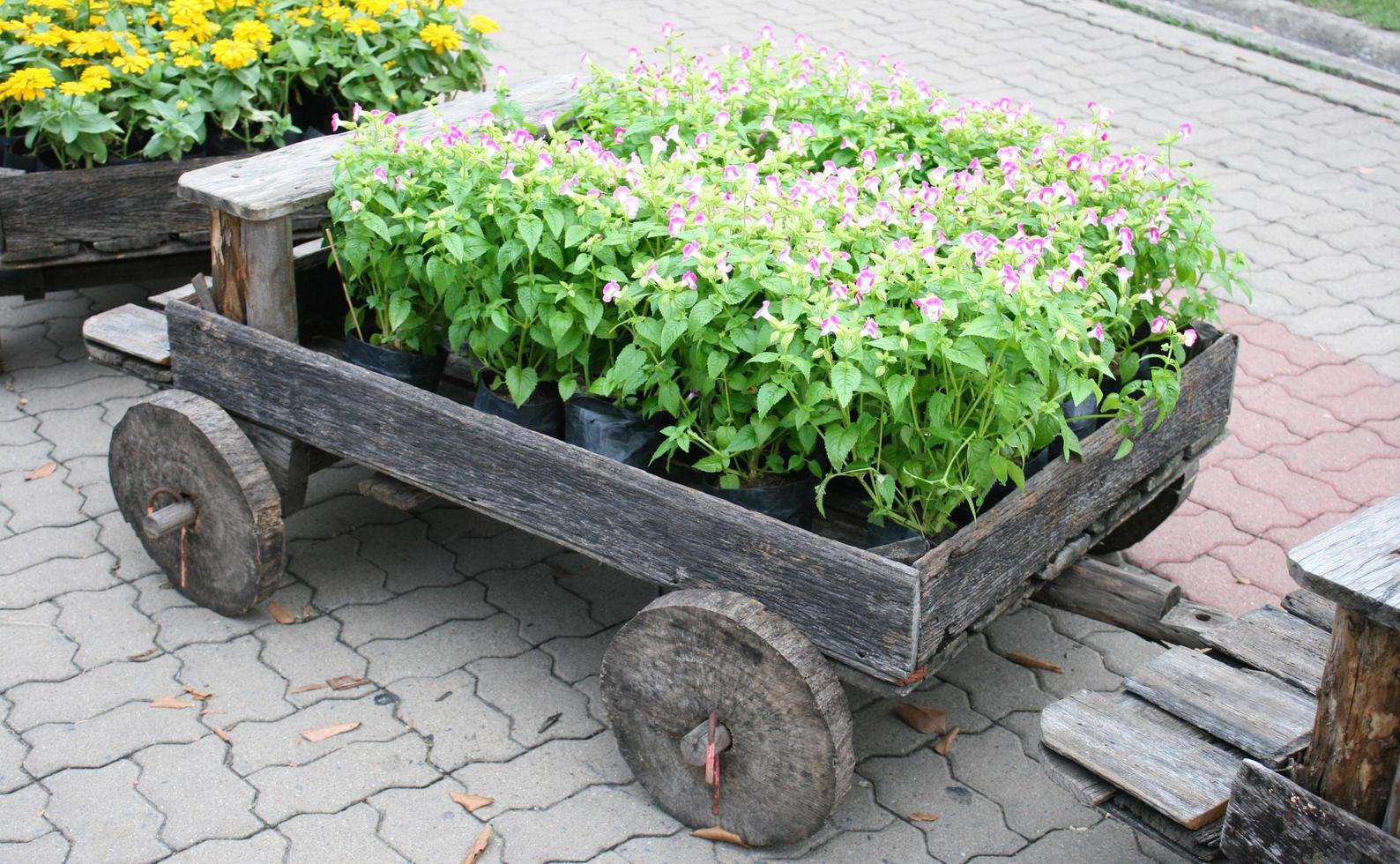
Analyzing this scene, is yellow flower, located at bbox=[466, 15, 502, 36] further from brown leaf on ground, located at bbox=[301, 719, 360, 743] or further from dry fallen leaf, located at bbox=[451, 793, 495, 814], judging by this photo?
dry fallen leaf, located at bbox=[451, 793, 495, 814]

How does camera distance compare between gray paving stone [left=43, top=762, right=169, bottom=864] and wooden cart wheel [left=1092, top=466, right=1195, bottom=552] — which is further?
wooden cart wheel [left=1092, top=466, right=1195, bottom=552]

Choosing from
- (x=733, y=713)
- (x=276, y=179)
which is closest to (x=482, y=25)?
(x=276, y=179)

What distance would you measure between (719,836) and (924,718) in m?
0.64

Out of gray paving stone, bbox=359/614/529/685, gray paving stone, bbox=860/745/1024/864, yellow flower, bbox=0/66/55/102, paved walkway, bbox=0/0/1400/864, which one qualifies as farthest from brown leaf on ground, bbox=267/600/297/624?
yellow flower, bbox=0/66/55/102

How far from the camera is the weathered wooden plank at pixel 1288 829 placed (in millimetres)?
2094

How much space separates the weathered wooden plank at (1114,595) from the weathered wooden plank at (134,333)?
2.13 m

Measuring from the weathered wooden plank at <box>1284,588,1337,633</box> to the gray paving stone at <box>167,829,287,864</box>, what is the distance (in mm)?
1981

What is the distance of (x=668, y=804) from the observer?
2.95 meters

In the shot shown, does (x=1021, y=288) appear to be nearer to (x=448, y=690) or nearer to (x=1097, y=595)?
(x=1097, y=595)

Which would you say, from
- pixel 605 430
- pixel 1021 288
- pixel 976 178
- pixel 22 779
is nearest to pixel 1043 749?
pixel 1021 288

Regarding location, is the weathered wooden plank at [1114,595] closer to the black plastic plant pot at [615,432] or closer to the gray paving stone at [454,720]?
the black plastic plant pot at [615,432]

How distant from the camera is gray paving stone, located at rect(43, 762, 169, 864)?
2.84 meters

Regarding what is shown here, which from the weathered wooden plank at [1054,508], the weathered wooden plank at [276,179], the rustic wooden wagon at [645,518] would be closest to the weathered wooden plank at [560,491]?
the rustic wooden wagon at [645,518]

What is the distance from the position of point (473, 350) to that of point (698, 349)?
1.91 ft
